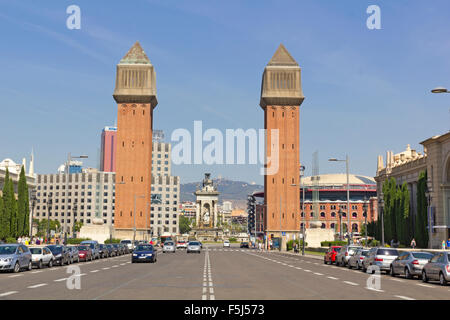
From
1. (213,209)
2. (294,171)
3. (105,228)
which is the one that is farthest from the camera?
(213,209)

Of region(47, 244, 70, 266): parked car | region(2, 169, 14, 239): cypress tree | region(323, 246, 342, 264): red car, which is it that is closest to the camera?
region(47, 244, 70, 266): parked car

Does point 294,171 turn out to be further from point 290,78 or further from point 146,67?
point 146,67

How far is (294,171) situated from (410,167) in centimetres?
3385

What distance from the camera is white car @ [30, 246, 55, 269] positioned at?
114 ft

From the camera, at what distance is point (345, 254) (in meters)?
41.5

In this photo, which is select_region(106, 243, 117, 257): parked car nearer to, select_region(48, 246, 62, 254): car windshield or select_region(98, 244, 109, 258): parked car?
select_region(98, 244, 109, 258): parked car

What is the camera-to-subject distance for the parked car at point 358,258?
119ft

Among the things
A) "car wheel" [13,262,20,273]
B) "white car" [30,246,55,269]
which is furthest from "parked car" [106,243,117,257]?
"car wheel" [13,262,20,273]

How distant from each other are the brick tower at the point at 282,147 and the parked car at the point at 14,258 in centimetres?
8764

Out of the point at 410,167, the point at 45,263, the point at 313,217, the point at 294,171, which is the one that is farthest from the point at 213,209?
the point at 45,263

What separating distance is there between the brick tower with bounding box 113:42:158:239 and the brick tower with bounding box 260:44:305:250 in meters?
24.2
